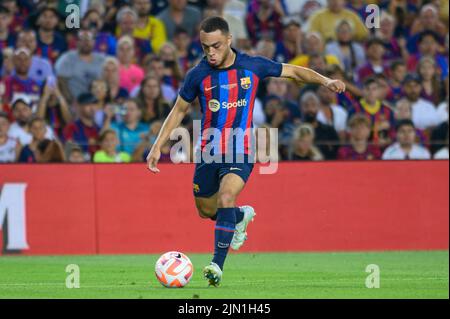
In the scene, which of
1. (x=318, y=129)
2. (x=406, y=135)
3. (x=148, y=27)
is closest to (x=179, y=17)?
(x=148, y=27)

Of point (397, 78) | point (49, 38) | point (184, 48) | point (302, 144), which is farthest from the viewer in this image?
point (184, 48)

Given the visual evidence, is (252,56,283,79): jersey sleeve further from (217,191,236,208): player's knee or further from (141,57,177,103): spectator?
(141,57,177,103): spectator

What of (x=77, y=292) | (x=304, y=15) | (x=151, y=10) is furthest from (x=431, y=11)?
(x=77, y=292)

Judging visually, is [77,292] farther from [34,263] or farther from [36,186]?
[36,186]

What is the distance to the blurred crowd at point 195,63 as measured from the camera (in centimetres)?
1836

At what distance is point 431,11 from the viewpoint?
21.9m

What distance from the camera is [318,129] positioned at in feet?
61.7

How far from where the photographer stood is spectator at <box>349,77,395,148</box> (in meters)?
19.1

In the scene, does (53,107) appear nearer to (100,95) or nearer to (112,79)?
(100,95)

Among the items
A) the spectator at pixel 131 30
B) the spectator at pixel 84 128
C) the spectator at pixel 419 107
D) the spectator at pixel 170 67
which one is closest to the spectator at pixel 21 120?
the spectator at pixel 84 128

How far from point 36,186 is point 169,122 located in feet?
19.1

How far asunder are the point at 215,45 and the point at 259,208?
6.55 m

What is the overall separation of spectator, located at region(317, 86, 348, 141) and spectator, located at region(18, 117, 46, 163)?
4.54 m

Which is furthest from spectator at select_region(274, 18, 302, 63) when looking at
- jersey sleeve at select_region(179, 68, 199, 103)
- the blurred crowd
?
jersey sleeve at select_region(179, 68, 199, 103)
